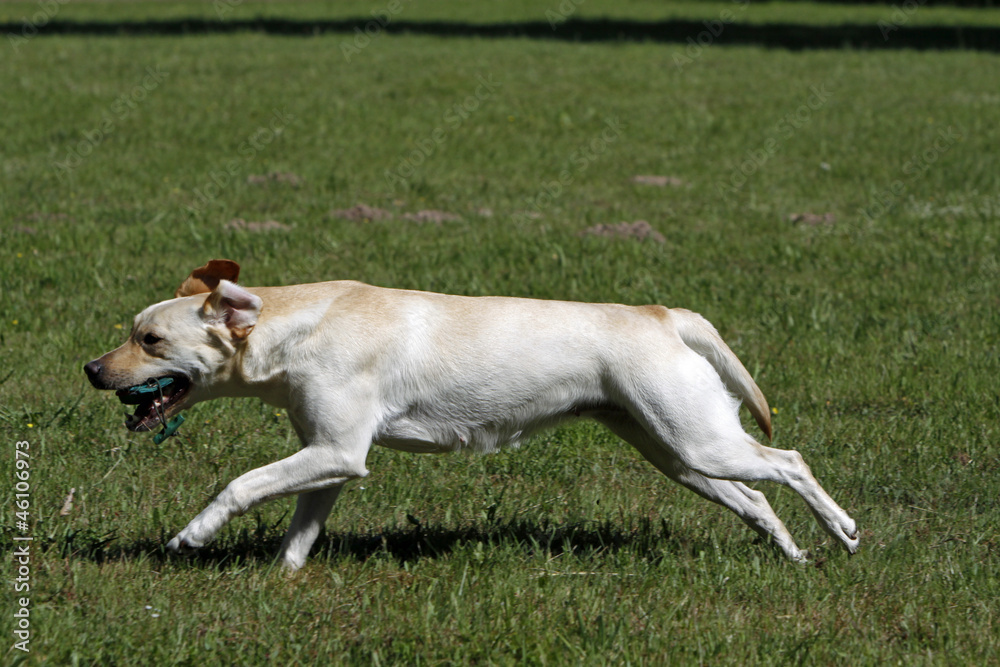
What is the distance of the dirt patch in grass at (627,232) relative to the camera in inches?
405

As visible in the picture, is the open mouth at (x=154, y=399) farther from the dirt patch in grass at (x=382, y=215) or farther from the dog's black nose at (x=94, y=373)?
the dirt patch in grass at (x=382, y=215)

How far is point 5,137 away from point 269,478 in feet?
36.2

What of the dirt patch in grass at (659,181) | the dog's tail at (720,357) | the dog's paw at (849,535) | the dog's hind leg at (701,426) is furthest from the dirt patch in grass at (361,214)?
the dog's paw at (849,535)

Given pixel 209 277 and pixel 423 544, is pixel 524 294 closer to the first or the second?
pixel 423 544

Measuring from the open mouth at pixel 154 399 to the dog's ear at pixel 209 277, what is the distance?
0.42 m

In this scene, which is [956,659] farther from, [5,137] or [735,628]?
[5,137]

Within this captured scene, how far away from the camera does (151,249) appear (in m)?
9.19

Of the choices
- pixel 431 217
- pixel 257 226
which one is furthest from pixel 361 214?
pixel 257 226

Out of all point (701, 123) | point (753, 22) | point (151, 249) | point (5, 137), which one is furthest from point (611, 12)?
point (151, 249)

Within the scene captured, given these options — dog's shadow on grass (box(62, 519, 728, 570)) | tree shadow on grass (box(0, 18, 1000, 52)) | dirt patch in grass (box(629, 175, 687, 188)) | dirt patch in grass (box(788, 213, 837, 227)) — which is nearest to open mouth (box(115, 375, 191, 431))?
dog's shadow on grass (box(62, 519, 728, 570))

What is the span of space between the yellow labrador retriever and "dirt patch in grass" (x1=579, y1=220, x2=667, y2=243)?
582 centimetres

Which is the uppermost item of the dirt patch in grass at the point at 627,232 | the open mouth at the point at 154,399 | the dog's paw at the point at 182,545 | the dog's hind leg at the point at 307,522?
the open mouth at the point at 154,399

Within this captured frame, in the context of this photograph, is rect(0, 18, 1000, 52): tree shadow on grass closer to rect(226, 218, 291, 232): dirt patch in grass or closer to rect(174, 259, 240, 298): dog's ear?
rect(226, 218, 291, 232): dirt patch in grass

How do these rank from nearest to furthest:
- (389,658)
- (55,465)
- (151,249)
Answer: (389,658)
(55,465)
(151,249)
